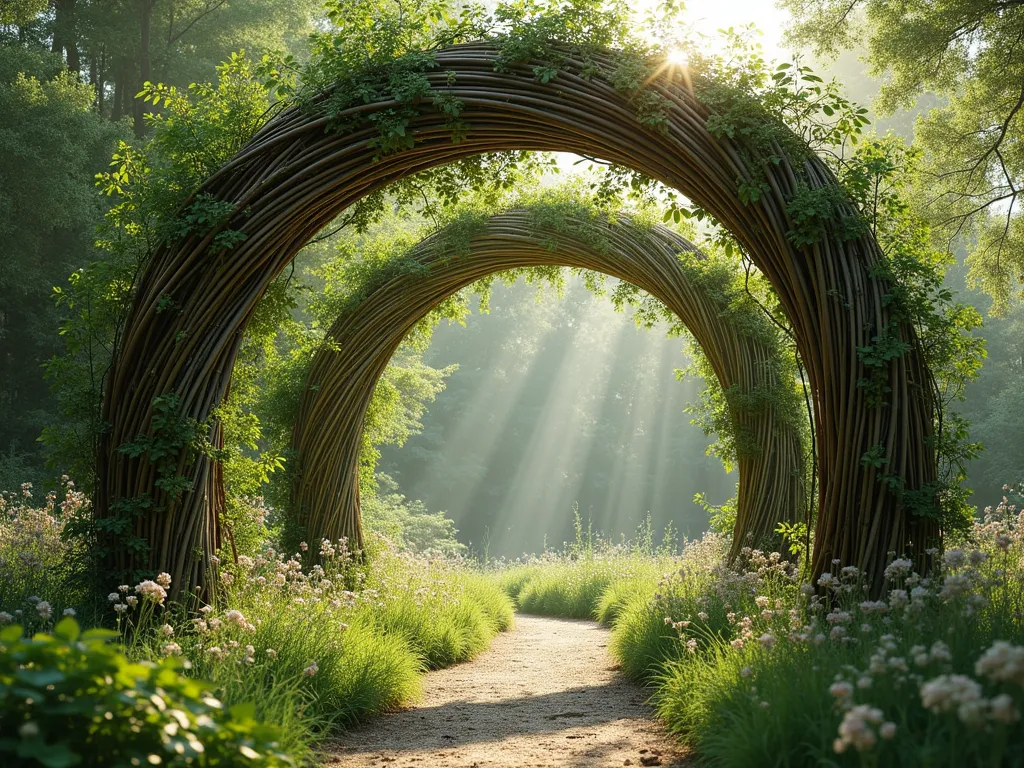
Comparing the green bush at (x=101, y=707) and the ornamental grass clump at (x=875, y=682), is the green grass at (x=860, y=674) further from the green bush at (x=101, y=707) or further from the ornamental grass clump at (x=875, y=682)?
the green bush at (x=101, y=707)

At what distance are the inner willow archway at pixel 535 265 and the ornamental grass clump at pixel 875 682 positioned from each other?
2.20 m

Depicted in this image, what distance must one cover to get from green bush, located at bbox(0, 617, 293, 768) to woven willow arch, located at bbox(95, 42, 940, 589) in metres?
2.25

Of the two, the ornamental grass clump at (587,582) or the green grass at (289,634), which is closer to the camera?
the green grass at (289,634)

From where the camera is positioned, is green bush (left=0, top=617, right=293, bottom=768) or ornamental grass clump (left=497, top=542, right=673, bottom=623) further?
ornamental grass clump (left=497, top=542, right=673, bottom=623)

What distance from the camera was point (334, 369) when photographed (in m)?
6.23

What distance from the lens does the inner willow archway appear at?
5.62 metres

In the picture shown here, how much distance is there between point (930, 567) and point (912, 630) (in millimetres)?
912

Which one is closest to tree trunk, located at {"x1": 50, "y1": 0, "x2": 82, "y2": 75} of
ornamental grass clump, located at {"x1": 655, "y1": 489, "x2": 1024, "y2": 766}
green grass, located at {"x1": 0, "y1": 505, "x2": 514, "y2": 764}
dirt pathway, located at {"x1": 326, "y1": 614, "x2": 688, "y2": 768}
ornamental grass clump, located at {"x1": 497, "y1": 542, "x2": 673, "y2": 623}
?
ornamental grass clump, located at {"x1": 497, "y1": 542, "x2": 673, "y2": 623}

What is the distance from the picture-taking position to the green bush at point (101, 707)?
1496mm

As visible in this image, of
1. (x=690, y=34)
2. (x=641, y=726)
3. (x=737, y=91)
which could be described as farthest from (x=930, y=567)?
(x=690, y=34)

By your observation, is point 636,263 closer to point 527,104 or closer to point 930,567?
point 527,104

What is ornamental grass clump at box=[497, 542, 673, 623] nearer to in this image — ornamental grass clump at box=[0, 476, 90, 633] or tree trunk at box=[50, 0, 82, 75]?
ornamental grass clump at box=[0, 476, 90, 633]

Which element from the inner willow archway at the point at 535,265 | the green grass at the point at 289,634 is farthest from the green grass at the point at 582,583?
the green grass at the point at 289,634

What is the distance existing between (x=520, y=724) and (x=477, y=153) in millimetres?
2647
